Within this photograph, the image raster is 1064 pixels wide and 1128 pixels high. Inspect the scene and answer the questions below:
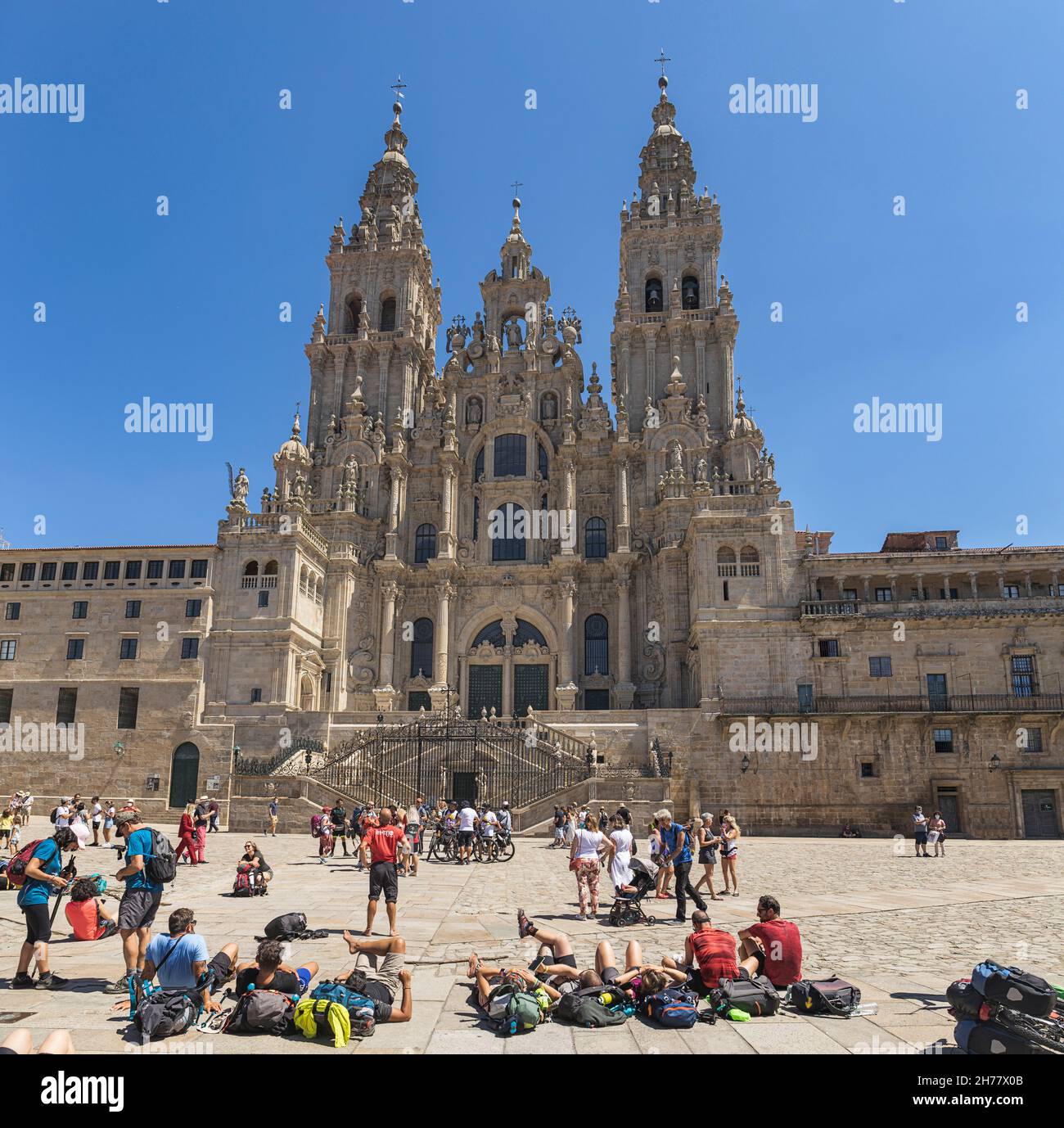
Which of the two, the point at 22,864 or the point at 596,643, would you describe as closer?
the point at 22,864

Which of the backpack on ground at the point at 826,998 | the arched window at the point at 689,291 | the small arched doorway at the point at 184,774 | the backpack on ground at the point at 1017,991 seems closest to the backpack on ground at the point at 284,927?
the backpack on ground at the point at 826,998

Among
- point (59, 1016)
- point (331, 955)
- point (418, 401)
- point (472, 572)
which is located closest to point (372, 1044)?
point (59, 1016)

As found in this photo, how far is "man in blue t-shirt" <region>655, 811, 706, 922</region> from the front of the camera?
560 inches

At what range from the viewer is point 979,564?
39.9 m

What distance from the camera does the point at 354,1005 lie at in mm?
7770

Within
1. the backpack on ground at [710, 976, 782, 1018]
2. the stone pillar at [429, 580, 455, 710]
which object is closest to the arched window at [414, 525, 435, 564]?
the stone pillar at [429, 580, 455, 710]

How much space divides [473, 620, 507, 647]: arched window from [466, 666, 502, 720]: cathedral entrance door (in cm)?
136

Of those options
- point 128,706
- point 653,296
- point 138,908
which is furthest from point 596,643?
point 138,908

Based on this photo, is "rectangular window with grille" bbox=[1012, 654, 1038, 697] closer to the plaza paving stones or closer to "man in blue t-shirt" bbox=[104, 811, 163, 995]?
the plaza paving stones

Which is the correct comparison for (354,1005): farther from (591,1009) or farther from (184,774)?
(184,774)

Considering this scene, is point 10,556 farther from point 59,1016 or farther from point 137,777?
point 59,1016

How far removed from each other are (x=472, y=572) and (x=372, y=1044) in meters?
41.6

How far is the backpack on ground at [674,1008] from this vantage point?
7.98m

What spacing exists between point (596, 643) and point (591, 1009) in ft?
131
